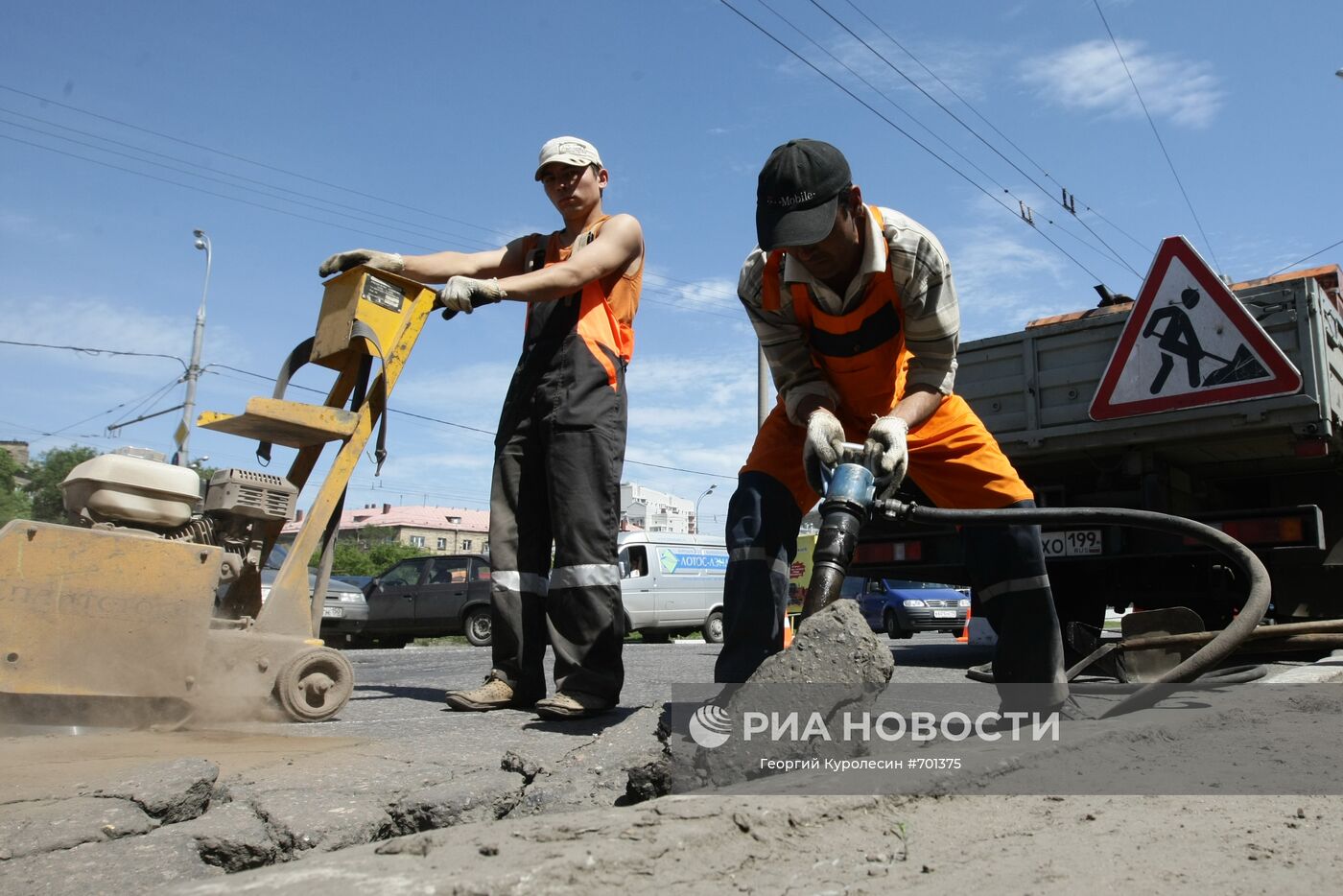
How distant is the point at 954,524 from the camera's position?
2904 millimetres

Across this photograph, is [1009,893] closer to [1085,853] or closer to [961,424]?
[1085,853]

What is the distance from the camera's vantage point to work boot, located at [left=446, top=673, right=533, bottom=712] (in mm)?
3488

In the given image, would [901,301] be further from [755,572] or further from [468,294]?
[468,294]

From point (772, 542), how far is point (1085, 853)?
1.49 metres

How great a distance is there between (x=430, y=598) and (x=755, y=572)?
14.3m

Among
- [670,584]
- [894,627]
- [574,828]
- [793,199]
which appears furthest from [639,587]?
[574,828]

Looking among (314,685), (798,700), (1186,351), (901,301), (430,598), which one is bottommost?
(430,598)

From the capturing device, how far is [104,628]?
294 cm

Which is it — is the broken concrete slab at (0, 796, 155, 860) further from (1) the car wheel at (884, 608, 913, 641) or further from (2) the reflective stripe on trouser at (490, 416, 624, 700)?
(1) the car wheel at (884, 608, 913, 641)

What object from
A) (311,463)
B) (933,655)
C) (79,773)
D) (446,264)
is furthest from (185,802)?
(933,655)

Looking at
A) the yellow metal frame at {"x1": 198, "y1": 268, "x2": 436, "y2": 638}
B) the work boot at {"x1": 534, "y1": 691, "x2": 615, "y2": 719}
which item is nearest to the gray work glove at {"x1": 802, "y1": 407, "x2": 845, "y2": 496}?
the work boot at {"x1": 534, "y1": 691, "x2": 615, "y2": 719}

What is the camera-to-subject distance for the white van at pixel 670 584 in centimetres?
1659

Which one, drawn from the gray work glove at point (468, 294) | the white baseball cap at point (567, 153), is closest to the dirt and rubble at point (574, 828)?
the gray work glove at point (468, 294)

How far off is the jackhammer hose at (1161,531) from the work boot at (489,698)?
1.55 m
